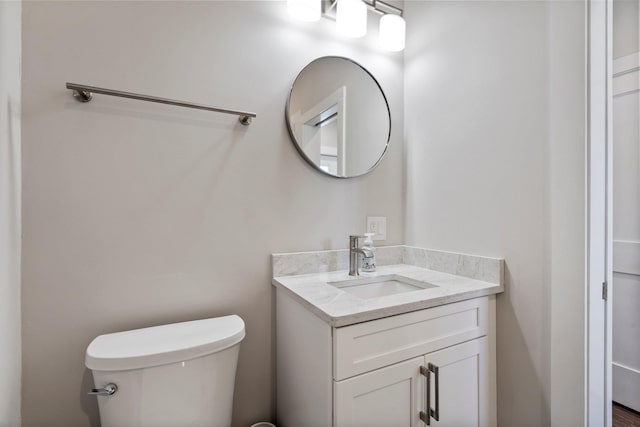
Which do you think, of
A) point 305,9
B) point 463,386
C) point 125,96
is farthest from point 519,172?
point 125,96

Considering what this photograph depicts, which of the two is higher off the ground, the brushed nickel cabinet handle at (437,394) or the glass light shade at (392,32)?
the glass light shade at (392,32)

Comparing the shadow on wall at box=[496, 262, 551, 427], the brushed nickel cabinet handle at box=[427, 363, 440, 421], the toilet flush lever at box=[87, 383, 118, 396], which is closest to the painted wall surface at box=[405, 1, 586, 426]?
the shadow on wall at box=[496, 262, 551, 427]

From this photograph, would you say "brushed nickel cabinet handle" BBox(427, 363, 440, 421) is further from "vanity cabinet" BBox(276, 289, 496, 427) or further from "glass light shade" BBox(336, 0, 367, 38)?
"glass light shade" BBox(336, 0, 367, 38)

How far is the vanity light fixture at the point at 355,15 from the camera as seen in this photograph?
1152mm

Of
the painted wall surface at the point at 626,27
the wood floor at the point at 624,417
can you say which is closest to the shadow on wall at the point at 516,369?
the wood floor at the point at 624,417

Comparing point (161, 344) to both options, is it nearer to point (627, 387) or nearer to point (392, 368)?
point (392, 368)

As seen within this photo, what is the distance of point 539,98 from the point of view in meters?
0.96

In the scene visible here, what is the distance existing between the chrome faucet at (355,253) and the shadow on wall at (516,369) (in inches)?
20.5

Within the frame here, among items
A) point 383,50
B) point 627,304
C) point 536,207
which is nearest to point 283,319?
point 536,207

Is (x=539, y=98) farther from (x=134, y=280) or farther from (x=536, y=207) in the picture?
(x=134, y=280)

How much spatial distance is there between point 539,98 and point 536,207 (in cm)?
37

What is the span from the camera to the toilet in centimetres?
75

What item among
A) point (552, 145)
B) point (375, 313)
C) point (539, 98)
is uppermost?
point (539, 98)

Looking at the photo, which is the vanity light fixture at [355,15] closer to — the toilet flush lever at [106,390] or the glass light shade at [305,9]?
the glass light shade at [305,9]
